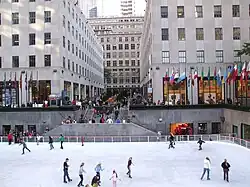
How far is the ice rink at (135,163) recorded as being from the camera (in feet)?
60.3

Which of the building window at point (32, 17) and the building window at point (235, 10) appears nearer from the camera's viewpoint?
the building window at point (235, 10)

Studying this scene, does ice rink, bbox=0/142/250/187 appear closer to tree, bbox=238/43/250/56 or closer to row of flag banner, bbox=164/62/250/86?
row of flag banner, bbox=164/62/250/86

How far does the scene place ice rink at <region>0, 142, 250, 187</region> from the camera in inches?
723

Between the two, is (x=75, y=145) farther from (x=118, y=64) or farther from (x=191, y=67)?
(x=118, y=64)

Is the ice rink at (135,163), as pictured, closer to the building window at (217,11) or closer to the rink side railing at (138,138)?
the rink side railing at (138,138)

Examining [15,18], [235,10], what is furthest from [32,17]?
[235,10]

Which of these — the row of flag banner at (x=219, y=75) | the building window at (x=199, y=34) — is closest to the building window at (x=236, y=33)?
the row of flag banner at (x=219, y=75)

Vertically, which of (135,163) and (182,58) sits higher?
(182,58)

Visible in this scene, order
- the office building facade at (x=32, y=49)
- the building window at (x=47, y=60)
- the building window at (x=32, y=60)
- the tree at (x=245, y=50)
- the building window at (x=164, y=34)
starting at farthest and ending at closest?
the building window at (x=32, y=60)
the building window at (x=47, y=60)
the office building facade at (x=32, y=49)
the building window at (x=164, y=34)
the tree at (x=245, y=50)

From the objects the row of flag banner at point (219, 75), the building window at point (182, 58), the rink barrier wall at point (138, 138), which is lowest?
the rink barrier wall at point (138, 138)

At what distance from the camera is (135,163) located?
22953mm

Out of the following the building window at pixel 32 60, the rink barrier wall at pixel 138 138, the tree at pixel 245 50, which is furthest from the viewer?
the building window at pixel 32 60

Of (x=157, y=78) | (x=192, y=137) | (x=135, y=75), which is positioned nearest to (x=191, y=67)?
(x=157, y=78)

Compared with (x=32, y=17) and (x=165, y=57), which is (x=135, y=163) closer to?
Answer: (x=165, y=57)
